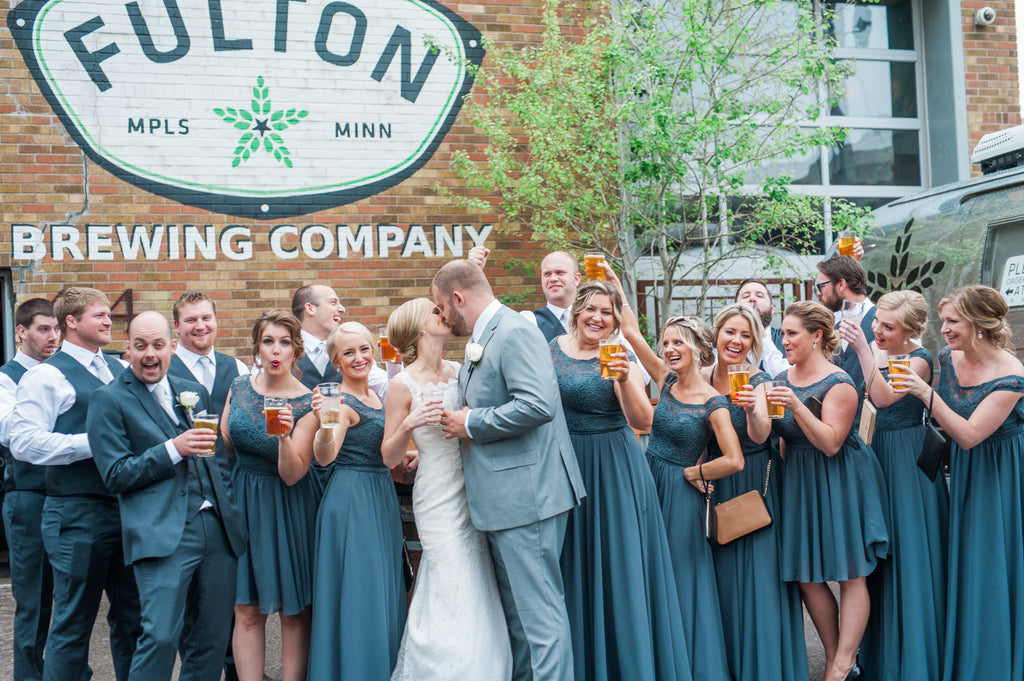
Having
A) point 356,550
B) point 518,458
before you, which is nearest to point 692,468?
point 518,458

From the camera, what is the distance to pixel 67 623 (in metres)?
4.22

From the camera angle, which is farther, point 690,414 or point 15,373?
point 15,373

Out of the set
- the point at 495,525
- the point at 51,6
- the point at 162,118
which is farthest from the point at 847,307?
the point at 51,6

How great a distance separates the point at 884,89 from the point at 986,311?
6708 mm

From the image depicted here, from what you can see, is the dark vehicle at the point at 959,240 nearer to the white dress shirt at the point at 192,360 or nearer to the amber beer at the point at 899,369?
the amber beer at the point at 899,369

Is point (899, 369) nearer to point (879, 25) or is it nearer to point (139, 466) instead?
point (139, 466)

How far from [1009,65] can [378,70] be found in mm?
6805

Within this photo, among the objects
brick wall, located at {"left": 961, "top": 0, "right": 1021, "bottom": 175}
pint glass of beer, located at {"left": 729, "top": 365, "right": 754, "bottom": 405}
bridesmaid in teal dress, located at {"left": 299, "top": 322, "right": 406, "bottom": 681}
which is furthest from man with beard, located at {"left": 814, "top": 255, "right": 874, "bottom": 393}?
brick wall, located at {"left": 961, "top": 0, "right": 1021, "bottom": 175}

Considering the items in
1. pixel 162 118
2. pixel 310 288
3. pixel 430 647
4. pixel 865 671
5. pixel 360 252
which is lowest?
pixel 865 671

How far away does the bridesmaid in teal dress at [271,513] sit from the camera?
443 cm

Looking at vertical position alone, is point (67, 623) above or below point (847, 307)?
below

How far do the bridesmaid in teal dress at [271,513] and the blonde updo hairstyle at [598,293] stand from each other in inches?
53.1

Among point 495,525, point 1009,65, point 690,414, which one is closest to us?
point 495,525

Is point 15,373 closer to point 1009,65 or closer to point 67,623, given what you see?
point 67,623
